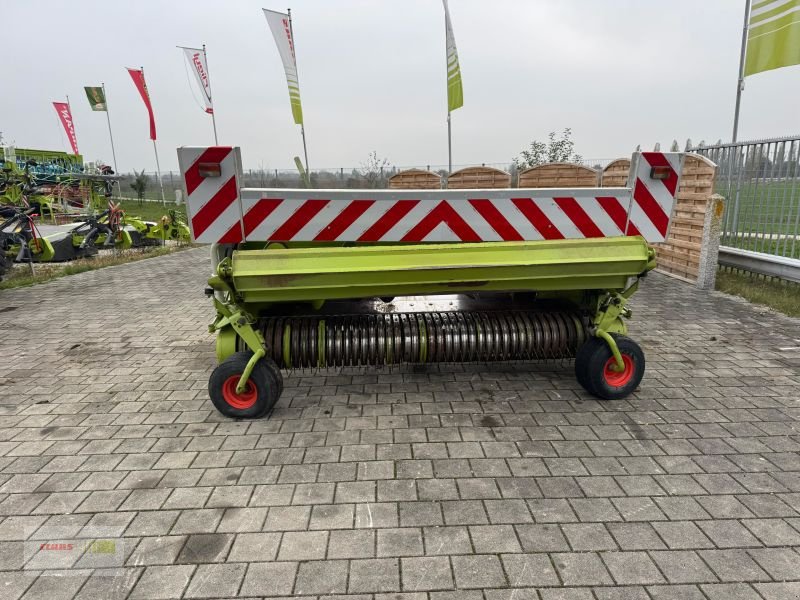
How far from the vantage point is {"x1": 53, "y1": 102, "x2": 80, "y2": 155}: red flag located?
2694 cm

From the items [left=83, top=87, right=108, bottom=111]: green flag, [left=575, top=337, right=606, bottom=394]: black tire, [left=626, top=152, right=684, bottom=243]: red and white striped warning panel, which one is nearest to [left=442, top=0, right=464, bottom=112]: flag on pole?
[left=626, top=152, right=684, bottom=243]: red and white striped warning panel

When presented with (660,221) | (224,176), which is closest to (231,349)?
(224,176)

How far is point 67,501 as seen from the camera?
2674mm

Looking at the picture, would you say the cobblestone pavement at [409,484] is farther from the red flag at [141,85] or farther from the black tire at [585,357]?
the red flag at [141,85]

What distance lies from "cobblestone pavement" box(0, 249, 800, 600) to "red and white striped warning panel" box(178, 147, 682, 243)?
131 centimetres

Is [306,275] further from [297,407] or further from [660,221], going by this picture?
[660,221]

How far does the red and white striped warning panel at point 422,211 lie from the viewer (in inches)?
127

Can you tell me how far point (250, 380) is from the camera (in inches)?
137

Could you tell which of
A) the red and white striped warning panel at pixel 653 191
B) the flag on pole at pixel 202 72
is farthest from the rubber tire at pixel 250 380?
the flag on pole at pixel 202 72

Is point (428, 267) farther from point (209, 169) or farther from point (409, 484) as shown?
point (209, 169)

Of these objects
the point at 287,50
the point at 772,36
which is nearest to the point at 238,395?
the point at 772,36

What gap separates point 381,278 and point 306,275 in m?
0.49

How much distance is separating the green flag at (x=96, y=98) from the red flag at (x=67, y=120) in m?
1.73

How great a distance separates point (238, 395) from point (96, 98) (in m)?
30.3
